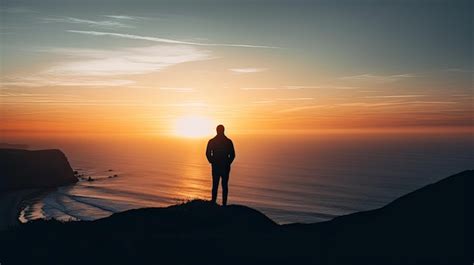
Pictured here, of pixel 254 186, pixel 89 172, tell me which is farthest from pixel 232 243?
pixel 89 172

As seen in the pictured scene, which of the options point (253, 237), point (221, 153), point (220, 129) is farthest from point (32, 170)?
point (253, 237)

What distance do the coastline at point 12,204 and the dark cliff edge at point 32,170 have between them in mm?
7656

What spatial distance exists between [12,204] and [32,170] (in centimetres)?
3637

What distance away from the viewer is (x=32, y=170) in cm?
10719

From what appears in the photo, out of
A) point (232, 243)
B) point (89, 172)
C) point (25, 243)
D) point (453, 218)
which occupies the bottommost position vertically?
point (89, 172)

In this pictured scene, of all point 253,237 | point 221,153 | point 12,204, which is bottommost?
point 12,204

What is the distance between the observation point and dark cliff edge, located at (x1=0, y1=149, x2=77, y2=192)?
331ft

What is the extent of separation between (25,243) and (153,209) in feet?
16.4

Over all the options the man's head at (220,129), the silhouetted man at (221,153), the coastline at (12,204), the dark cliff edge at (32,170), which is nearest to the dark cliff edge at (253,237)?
the silhouetted man at (221,153)

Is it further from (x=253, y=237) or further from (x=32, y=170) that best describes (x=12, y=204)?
(x=253, y=237)

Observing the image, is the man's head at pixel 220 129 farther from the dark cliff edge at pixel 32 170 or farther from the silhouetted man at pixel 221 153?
the dark cliff edge at pixel 32 170

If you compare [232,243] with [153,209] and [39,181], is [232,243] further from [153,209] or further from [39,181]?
[39,181]

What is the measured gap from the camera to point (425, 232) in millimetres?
12539

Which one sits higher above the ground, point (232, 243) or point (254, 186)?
point (232, 243)
